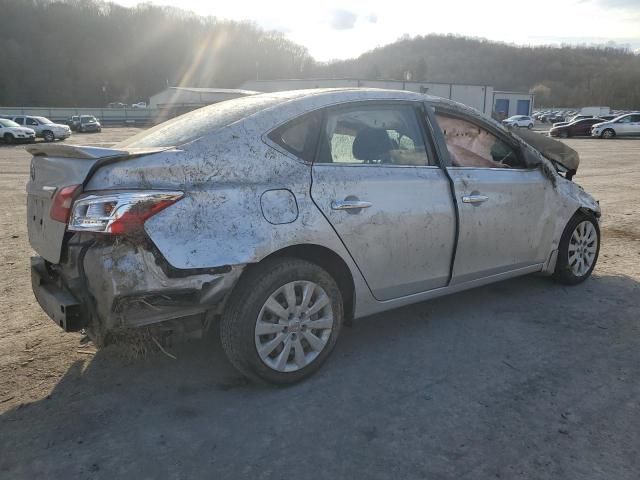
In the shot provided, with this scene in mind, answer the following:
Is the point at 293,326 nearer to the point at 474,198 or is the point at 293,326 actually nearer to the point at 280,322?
the point at 280,322

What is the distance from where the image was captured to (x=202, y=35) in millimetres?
122375

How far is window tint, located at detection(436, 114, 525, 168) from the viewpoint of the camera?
151 inches

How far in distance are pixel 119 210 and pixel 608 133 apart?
39.0 m

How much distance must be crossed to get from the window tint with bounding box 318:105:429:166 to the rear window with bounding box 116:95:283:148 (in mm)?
407

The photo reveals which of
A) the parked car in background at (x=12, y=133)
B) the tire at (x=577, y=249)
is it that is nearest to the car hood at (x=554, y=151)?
the tire at (x=577, y=249)

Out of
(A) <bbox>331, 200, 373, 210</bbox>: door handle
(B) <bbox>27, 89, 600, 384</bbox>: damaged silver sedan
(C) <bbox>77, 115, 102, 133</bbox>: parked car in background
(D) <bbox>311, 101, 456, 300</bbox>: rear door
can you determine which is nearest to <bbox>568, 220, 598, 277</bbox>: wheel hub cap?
(B) <bbox>27, 89, 600, 384</bbox>: damaged silver sedan

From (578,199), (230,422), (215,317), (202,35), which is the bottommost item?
(230,422)

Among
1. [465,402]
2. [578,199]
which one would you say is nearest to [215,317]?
[465,402]

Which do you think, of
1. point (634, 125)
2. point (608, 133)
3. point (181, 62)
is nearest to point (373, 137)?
point (608, 133)

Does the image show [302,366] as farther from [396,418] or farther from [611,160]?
[611,160]

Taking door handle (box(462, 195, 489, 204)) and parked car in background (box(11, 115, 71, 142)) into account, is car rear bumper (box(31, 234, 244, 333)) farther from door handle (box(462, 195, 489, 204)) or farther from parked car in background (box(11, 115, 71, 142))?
parked car in background (box(11, 115, 71, 142))

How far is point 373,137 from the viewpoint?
350 centimetres

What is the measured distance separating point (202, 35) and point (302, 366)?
132 metres

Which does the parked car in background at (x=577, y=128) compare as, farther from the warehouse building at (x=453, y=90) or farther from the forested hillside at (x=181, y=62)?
the forested hillside at (x=181, y=62)
